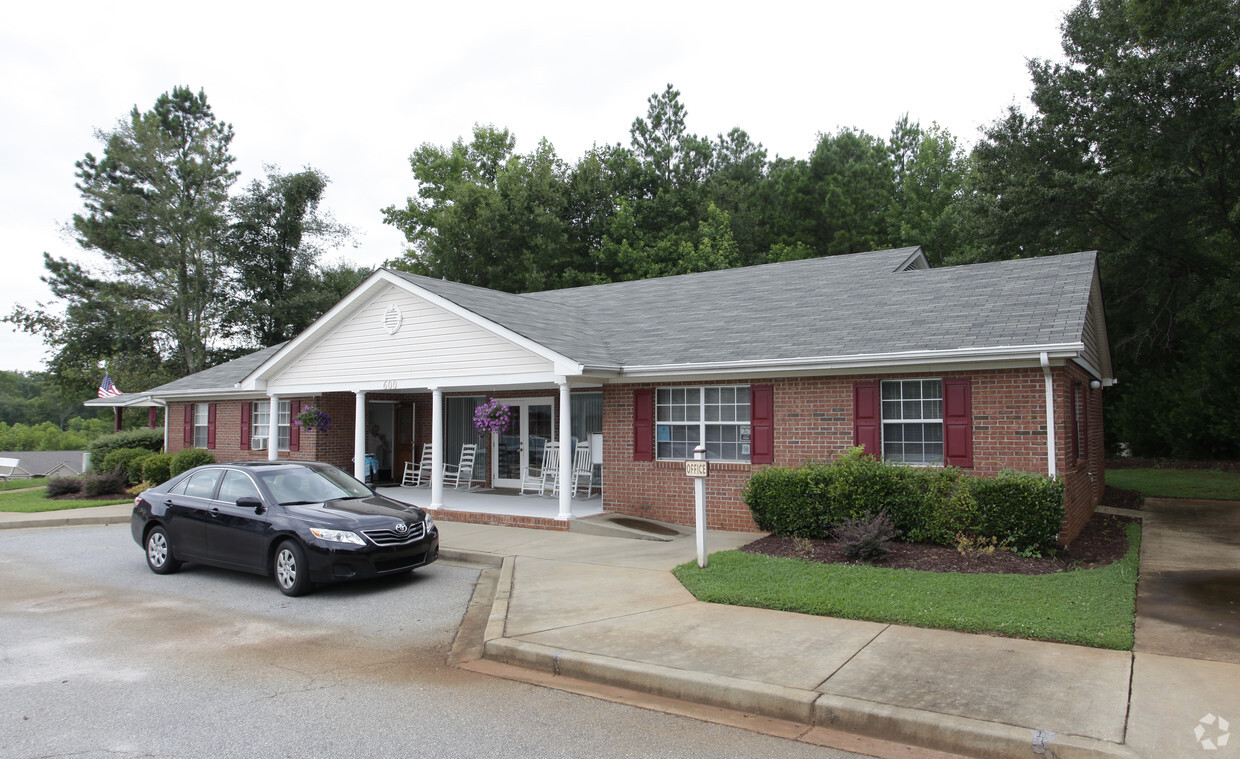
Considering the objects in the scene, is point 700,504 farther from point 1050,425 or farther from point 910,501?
point 1050,425

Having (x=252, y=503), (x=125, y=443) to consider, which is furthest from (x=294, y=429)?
(x=252, y=503)

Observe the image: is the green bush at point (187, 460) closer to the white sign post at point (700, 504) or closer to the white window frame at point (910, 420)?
the white sign post at point (700, 504)

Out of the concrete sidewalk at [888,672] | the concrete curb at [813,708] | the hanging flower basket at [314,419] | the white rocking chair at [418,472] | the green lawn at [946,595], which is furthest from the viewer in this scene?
the white rocking chair at [418,472]

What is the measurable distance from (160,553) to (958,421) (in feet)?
35.4

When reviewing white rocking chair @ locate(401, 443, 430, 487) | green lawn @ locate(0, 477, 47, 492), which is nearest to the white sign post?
white rocking chair @ locate(401, 443, 430, 487)

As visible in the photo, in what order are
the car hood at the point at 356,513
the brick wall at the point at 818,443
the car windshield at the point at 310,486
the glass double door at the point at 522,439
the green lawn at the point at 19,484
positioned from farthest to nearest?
the green lawn at the point at 19,484 < the glass double door at the point at 522,439 < the brick wall at the point at 818,443 < the car windshield at the point at 310,486 < the car hood at the point at 356,513

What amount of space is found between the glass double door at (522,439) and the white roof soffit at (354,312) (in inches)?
135

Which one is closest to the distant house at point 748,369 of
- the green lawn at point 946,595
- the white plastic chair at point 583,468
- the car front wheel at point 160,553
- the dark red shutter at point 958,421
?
the dark red shutter at point 958,421

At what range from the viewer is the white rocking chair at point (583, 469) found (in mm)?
15796

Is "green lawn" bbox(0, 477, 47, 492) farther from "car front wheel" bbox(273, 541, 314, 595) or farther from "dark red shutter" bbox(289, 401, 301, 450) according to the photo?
"car front wheel" bbox(273, 541, 314, 595)

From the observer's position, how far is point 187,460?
19.4 m

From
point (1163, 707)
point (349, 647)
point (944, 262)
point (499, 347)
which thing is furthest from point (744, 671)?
point (944, 262)

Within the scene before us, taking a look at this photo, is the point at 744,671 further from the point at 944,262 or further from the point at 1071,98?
the point at 944,262

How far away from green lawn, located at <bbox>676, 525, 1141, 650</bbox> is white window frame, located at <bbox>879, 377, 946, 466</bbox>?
2681 mm
